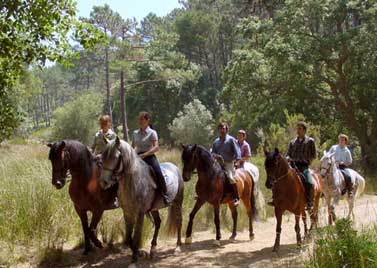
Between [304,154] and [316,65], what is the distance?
1403cm

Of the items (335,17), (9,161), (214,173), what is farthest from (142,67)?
(214,173)

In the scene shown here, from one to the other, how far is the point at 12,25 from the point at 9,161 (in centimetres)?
619

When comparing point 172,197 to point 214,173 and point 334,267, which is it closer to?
point 214,173

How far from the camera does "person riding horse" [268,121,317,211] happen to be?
8742mm

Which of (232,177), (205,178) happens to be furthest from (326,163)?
(205,178)

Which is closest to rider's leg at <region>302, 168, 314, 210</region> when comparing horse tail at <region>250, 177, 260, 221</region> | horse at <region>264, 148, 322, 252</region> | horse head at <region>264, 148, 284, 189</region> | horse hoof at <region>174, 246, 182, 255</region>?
horse at <region>264, 148, 322, 252</region>

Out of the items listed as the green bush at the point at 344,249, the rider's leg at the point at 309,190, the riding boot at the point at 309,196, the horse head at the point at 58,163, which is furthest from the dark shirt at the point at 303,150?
the horse head at the point at 58,163

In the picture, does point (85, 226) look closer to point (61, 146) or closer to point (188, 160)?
point (61, 146)

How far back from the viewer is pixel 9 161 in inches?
479

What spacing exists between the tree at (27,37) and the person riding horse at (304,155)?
4.18 metres

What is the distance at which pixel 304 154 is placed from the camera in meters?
8.82

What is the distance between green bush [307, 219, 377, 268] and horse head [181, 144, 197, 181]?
304 cm

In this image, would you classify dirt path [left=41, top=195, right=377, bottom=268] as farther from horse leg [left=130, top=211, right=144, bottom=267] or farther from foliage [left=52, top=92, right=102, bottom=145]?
foliage [left=52, top=92, right=102, bottom=145]

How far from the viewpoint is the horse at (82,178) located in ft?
23.6
